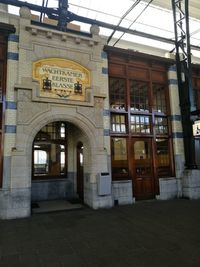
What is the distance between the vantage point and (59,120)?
792 centimetres

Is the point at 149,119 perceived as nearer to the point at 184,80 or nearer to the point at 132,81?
the point at 132,81

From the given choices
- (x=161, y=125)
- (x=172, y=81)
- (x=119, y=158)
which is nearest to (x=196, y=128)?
(x=161, y=125)

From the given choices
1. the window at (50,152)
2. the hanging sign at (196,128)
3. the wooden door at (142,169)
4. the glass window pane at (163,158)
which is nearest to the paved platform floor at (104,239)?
the wooden door at (142,169)

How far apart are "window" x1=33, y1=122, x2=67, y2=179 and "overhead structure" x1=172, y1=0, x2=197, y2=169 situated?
5605mm

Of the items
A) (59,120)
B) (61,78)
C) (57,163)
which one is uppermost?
(61,78)

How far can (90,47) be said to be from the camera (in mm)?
8773

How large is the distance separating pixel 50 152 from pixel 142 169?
162 inches

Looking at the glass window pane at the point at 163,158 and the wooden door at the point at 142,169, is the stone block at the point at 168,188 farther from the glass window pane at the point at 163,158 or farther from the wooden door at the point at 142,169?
the wooden door at the point at 142,169

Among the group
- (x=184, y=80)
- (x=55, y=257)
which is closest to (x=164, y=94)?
(x=184, y=80)

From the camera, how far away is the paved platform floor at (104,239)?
3.79m

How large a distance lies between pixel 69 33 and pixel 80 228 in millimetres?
6975

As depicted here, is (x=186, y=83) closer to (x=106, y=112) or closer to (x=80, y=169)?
(x=106, y=112)

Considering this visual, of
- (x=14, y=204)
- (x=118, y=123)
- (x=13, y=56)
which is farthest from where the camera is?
(x=118, y=123)

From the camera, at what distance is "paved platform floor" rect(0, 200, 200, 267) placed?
149 inches
